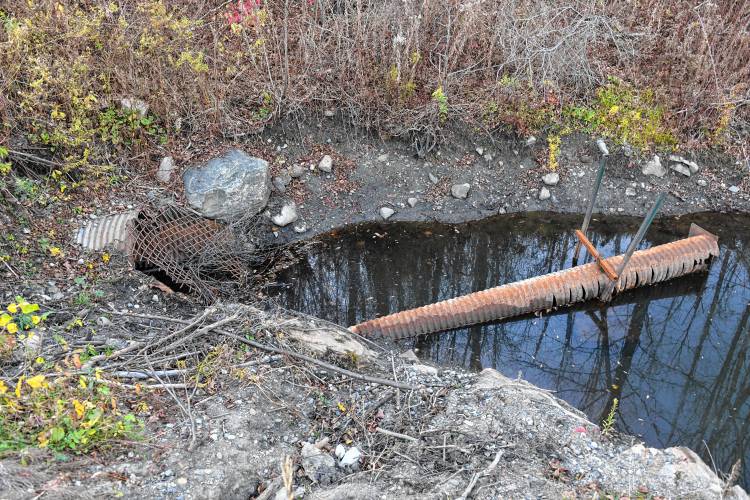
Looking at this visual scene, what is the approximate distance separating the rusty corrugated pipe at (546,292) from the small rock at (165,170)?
2.85 meters

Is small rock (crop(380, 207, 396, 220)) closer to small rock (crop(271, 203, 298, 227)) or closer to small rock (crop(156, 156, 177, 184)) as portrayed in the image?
small rock (crop(271, 203, 298, 227))

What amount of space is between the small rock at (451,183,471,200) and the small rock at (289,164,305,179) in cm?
191

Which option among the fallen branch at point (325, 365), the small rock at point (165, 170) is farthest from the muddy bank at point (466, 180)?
the fallen branch at point (325, 365)

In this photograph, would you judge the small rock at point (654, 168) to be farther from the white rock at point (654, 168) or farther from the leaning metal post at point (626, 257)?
the leaning metal post at point (626, 257)

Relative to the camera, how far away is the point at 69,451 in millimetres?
3113

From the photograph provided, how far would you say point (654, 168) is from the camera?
24.7 ft

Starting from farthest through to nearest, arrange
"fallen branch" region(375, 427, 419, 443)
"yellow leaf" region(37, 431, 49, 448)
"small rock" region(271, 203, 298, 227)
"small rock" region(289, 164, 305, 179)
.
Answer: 1. "small rock" region(289, 164, 305, 179)
2. "small rock" region(271, 203, 298, 227)
3. "fallen branch" region(375, 427, 419, 443)
4. "yellow leaf" region(37, 431, 49, 448)

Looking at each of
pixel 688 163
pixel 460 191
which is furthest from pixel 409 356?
pixel 688 163

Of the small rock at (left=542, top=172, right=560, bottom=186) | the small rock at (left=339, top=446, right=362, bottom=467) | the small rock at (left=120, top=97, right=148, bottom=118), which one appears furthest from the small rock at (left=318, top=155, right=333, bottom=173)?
the small rock at (left=339, top=446, right=362, bottom=467)

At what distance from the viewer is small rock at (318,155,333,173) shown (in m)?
7.03

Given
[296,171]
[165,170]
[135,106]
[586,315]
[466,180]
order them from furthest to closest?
[466,180] → [296,171] → [165,170] → [135,106] → [586,315]

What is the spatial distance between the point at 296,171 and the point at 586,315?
3.72 metres

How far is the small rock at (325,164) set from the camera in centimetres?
703

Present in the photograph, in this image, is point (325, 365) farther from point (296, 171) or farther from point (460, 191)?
point (460, 191)
